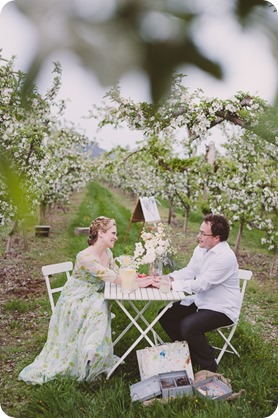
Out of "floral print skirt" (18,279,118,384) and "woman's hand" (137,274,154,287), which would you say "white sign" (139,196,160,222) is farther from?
"floral print skirt" (18,279,118,384)

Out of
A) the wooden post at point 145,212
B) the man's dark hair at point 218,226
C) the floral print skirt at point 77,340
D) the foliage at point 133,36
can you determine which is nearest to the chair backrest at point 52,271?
the floral print skirt at point 77,340

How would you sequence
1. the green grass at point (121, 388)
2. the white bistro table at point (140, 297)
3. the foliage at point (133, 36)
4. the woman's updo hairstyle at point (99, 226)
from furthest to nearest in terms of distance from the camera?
the woman's updo hairstyle at point (99, 226)
the white bistro table at point (140, 297)
the green grass at point (121, 388)
the foliage at point (133, 36)

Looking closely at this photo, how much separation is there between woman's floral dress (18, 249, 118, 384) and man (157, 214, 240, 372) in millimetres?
416

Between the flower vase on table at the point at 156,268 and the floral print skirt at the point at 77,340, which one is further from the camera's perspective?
the flower vase on table at the point at 156,268

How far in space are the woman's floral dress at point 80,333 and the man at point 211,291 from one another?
42cm

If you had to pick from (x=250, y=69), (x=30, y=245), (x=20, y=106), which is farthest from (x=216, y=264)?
(x=30, y=245)

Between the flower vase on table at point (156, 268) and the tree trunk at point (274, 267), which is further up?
the flower vase on table at point (156, 268)

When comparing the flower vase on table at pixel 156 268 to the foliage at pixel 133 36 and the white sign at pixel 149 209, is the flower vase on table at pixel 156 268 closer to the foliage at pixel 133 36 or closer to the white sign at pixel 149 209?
the white sign at pixel 149 209

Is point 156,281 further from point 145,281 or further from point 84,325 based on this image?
point 84,325

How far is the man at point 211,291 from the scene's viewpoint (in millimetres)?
2697

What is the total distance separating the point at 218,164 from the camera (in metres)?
7.30

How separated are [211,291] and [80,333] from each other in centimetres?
75

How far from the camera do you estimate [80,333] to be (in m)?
2.74

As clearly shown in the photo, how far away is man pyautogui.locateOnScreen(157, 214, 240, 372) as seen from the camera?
2697mm
